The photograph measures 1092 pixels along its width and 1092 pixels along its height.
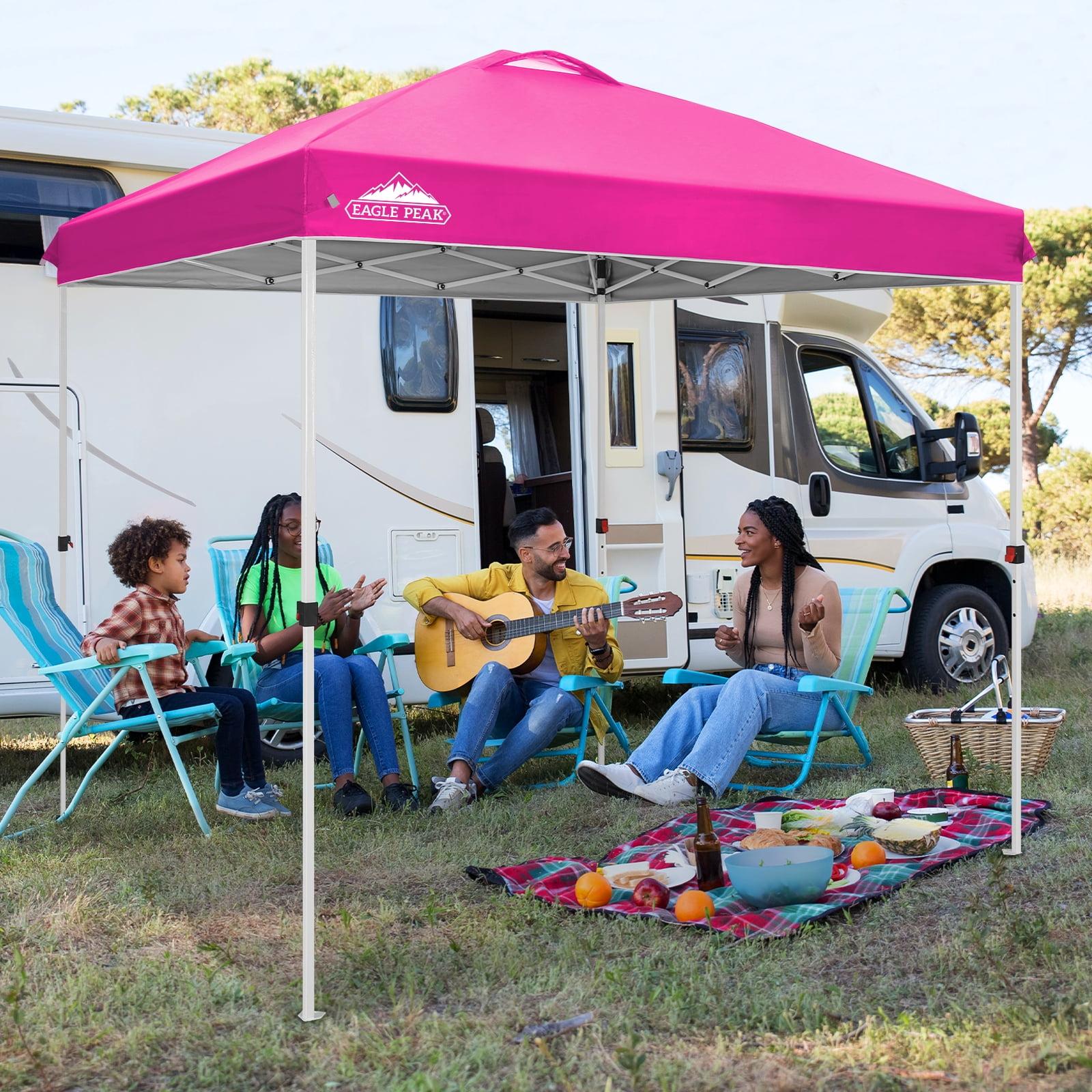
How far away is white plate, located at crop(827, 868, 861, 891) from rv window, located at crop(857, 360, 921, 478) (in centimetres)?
360

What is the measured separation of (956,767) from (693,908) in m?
1.59

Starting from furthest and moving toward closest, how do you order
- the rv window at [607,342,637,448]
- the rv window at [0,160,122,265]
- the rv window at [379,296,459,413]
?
the rv window at [607,342,637,448] → the rv window at [379,296,459,413] → the rv window at [0,160,122,265]

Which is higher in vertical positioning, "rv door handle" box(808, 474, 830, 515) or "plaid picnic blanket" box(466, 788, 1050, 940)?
"rv door handle" box(808, 474, 830, 515)

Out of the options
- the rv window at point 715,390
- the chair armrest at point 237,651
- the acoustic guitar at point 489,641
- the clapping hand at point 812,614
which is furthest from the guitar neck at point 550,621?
the rv window at point 715,390

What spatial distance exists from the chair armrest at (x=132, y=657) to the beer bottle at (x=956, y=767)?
2.54 metres

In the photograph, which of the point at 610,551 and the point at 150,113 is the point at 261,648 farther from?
the point at 150,113

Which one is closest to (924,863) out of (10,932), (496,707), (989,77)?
(496,707)

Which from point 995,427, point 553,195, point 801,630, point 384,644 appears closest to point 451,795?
point 384,644

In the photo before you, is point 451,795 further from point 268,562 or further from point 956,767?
point 956,767

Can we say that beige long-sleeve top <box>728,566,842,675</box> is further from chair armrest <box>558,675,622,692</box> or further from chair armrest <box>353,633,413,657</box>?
chair armrest <box>353,633,413,657</box>

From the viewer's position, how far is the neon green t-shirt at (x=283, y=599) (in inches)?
186

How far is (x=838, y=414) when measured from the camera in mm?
6297

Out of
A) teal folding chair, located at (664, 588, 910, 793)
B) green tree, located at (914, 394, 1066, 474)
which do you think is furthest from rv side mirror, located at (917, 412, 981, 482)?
green tree, located at (914, 394, 1066, 474)

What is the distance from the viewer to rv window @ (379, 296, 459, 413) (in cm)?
561
